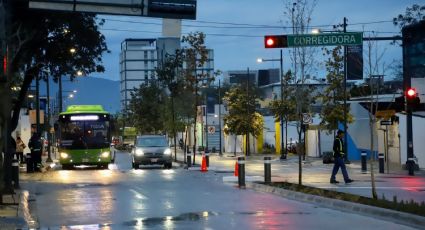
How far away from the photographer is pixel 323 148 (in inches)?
2172

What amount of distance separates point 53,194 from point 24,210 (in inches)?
200

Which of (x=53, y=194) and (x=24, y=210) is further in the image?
(x=53, y=194)

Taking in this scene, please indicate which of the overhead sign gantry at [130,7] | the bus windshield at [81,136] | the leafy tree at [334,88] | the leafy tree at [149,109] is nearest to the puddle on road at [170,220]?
the overhead sign gantry at [130,7]

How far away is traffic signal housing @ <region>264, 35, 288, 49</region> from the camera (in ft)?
74.5

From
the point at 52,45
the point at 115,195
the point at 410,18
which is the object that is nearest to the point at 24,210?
the point at 115,195

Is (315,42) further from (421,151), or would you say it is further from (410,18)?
(410,18)

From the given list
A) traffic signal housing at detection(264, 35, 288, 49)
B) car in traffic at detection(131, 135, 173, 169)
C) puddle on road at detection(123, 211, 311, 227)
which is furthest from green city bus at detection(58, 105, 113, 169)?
puddle on road at detection(123, 211, 311, 227)

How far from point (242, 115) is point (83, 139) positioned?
24091 millimetres

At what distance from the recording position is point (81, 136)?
3766cm

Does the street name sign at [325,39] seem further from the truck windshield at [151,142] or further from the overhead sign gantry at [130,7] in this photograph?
the truck windshield at [151,142]

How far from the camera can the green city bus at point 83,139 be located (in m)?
37.5

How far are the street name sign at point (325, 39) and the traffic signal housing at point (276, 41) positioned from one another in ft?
1.75

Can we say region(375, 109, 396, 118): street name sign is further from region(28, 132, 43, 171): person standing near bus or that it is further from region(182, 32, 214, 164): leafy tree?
region(182, 32, 214, 164): leafy tree

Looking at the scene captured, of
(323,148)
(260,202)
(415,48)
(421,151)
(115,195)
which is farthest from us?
(323,148)
